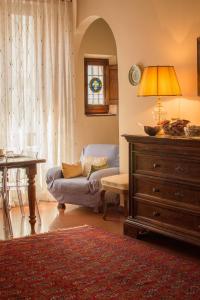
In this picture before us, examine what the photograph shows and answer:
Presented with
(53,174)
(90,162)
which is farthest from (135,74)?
(53,174)

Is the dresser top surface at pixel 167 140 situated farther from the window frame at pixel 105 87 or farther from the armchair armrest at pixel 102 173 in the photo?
the window frame at pixel 105 87

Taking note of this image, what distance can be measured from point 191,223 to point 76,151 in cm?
340

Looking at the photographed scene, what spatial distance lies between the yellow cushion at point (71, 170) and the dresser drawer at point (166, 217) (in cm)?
178

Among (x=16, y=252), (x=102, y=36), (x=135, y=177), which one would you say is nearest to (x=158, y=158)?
(x=135, y=177)

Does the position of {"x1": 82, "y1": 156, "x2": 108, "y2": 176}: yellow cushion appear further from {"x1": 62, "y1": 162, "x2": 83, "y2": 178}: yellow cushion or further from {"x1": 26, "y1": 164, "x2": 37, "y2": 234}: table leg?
{"x1": 26, "y1": 164, "x2": 37, "y2": 234}: table leg

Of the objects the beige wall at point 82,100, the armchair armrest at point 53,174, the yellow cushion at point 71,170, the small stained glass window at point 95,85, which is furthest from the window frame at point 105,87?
the armchair armrest at point 53,174

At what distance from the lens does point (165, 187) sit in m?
4.62

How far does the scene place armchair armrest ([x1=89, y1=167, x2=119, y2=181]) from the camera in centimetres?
624

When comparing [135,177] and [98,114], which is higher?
[98,114]

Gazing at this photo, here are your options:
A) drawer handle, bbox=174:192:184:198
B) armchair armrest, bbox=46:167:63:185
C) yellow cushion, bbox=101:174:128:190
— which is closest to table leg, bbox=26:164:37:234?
yellow cushion, bbox=101:174:128:190

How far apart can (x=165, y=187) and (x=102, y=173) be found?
1767 millimetres

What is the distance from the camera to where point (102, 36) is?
7.76 metres

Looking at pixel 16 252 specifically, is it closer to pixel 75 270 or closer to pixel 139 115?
pixel 75 270

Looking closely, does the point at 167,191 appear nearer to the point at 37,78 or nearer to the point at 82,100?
the point at 37,78
